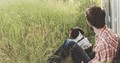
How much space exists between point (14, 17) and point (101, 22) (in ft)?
9.00

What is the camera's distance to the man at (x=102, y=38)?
422cm

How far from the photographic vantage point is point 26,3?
25.1ft

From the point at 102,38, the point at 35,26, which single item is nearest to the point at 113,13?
the point at 35,26

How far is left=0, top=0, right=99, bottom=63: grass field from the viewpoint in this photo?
5578 mm

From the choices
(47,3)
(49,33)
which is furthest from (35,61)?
(47,3)

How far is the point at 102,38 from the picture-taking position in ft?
14.1

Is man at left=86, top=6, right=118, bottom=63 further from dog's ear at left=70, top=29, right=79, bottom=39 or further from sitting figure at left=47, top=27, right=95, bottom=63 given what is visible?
dog's ear at left=70, top=29, right=79, bottom=39

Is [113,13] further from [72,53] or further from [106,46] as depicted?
[106,46]

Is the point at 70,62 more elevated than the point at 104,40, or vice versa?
the point at 104,40

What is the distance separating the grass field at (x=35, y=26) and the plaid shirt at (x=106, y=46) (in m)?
1.15

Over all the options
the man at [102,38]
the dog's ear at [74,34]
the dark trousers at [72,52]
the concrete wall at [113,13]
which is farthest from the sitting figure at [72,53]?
the man at [102,38]

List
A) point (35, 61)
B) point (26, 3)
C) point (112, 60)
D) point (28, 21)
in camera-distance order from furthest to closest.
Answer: point (26, 3) < point (28, 21) < point (35, 61) < point (112, 60)

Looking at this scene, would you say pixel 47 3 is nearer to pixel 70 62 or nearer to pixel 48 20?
pixel 48 20

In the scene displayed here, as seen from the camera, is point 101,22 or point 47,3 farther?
point 47,3
